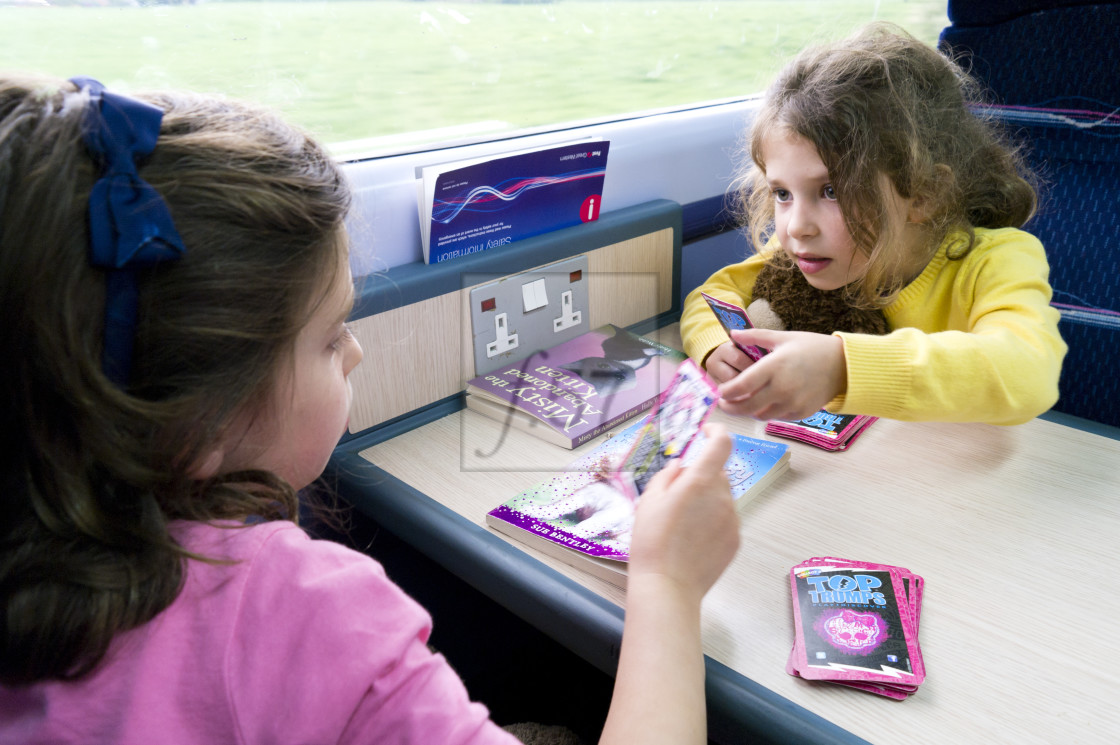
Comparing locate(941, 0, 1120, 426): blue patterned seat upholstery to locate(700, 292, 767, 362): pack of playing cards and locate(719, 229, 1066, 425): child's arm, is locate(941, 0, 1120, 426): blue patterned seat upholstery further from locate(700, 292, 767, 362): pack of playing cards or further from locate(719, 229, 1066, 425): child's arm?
locate(700, 292, 767, 362): pack of playing cards

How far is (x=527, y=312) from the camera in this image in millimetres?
1257

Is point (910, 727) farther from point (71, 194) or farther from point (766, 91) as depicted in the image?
point (766, 91)

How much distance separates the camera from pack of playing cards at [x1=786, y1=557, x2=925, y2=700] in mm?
662

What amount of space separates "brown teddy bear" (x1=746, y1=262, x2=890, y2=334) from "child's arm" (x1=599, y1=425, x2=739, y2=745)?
2.11 feet

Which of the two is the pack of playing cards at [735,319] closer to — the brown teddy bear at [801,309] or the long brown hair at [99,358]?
the brown teddy bear at [801,309]

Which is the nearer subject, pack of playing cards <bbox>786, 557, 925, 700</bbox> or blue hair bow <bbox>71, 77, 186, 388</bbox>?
blue hair bow <bbox>71, 77, 186, 388</bbox>

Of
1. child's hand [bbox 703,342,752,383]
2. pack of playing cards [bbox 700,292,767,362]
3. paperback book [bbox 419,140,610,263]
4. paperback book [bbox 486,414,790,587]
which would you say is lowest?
paperback book [bbox 486,414,790,587]

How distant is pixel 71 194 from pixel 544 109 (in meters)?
1.16

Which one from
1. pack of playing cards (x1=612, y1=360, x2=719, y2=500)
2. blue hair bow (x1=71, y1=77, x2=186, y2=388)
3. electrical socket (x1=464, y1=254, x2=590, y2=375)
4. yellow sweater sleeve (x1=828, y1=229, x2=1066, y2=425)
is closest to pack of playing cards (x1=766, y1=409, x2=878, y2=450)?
yellow sweater sleeve (x1=828, y1=229, x2=1066, y2=425)

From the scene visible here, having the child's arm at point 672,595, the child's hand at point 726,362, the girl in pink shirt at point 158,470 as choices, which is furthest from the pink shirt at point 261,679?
the child's hand at point 726,362

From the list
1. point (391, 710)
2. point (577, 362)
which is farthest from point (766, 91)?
point (391, 710)

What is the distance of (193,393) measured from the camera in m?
0.55

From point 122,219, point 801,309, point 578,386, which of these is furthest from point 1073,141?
point 122,219

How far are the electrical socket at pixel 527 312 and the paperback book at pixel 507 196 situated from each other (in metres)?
0.07
